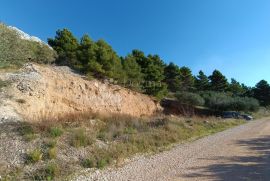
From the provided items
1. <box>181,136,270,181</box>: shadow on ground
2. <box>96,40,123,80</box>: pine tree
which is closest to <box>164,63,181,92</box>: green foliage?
<box>96,40,123,80</box>: pine tree

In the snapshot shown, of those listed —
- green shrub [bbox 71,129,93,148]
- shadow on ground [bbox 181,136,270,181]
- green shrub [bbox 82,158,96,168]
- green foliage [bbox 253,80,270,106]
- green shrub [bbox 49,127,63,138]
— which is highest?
green foliage [bbox 253,80,270,106]

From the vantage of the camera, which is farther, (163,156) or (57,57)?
(57,57)

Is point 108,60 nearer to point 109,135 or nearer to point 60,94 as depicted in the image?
point 60,94

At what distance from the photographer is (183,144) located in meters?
14.5

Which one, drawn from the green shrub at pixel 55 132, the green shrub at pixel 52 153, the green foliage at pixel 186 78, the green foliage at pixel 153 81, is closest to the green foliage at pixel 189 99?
the green foliage at pixel 153 81

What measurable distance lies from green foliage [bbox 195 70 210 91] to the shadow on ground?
58.1m

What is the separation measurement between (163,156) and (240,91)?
229ft

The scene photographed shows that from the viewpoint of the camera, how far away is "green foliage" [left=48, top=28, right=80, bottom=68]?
3306 centimetres

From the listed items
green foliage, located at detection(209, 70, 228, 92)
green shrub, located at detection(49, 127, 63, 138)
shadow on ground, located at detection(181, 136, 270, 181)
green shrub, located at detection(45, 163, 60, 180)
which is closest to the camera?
shadow on ground, located at detection(181, 136, 270, 181)

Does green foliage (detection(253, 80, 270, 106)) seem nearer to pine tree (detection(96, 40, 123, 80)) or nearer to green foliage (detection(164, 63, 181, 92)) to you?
green foliage (detection(164, 63, 181, 92))

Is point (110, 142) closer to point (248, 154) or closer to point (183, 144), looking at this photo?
point (183, 144)

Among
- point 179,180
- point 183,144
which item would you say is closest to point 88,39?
point 183,144

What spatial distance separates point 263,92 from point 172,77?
29.8 m

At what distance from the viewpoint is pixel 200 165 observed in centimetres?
1012
